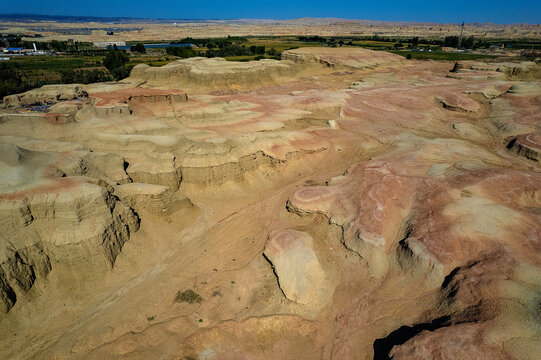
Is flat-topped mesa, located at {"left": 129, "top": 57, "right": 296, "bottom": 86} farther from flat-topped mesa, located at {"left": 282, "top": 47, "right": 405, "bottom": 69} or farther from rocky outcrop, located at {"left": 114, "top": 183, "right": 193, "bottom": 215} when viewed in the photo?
rocky outcrop, located at {"left": 114, "top": 183, "right": 193, "bottom": 215}

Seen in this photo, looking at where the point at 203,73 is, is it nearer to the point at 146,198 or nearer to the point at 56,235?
the point at 146,198

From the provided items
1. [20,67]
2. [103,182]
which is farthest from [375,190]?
[20,67]

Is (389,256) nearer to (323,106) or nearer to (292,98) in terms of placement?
(323,106)

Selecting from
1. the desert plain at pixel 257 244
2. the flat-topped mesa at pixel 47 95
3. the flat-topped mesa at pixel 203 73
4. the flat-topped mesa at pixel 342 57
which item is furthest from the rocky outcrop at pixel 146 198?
Answer: the flat-topped mesa at pixel 342 57

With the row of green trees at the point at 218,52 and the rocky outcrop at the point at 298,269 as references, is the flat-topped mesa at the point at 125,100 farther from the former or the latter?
the row of green trees at the point at 218,52

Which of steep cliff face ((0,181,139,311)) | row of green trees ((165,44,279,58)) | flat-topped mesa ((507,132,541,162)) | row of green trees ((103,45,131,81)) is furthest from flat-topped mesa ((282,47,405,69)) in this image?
steep cliff face ((0,181,139,311))

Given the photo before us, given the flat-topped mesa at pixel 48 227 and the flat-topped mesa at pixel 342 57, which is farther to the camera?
the flat-topped mesa at pixel 342 57
